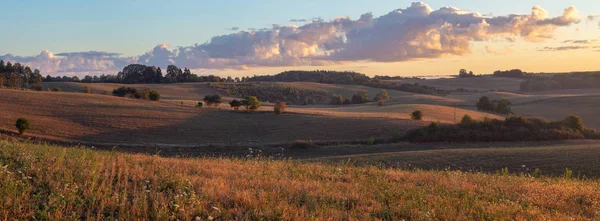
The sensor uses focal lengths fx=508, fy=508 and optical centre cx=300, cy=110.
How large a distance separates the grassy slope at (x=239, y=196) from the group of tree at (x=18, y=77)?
8834 cm

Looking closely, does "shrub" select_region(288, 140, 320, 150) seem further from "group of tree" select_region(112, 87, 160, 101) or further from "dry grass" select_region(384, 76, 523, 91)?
"dry grass" select_region(384, 76, 523, 91)

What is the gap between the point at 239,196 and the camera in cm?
733

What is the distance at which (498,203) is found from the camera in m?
8.33

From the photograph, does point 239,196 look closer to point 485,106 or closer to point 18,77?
point 485,106

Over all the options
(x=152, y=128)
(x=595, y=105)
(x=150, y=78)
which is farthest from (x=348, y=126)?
(x=150, y=78)

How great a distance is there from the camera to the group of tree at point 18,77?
9094cm

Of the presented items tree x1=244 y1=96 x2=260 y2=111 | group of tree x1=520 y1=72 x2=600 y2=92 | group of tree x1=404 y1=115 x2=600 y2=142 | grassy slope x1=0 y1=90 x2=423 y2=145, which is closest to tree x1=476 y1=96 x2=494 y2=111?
grassy slope x1=0 y1=90 x2=423 y2=145

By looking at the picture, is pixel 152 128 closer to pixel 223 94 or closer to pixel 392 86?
pixel 223 94

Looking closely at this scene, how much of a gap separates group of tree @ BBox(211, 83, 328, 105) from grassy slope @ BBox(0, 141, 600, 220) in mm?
109544

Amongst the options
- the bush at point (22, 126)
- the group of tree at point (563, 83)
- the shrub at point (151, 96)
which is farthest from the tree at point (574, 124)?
the group of tree at point (563, 83)

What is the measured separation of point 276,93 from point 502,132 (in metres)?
90.4

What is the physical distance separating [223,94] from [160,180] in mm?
112947

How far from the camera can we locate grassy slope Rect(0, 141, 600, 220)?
21.0 ft

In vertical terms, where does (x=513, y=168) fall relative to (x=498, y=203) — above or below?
below
